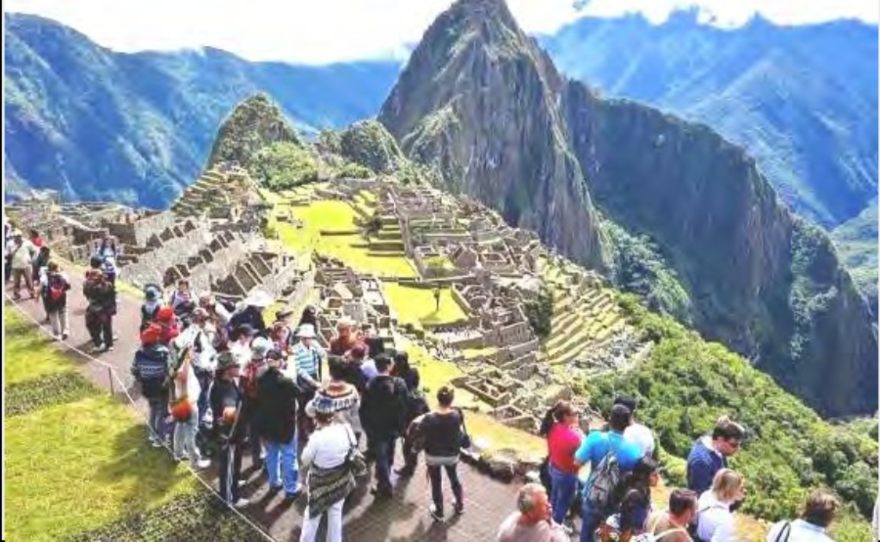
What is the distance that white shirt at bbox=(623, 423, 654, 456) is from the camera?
36.8 ft

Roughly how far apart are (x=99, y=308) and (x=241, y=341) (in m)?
6.18

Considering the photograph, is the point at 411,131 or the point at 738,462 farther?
the point at 411,131

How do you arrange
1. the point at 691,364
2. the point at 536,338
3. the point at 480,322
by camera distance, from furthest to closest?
the point at 691,364, the point at 536,338, the point at 480,322

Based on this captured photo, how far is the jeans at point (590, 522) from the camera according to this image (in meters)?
11.4

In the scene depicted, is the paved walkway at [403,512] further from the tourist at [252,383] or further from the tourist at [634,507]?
the tourist at [634,507]

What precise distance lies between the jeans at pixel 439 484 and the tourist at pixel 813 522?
210 inches

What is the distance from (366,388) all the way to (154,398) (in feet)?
12.3

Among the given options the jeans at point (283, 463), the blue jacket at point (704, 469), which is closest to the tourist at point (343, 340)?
the jeans at point (283, 463)

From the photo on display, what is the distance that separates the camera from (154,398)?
14.8 metres

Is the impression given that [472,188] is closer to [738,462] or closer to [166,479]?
[738,462]

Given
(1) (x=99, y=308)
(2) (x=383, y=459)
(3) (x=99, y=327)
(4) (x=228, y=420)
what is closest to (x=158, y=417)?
(4) (x=228, y=420)

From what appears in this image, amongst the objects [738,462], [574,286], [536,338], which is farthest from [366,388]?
[574,286]

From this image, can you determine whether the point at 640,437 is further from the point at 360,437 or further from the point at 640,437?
the point at 360,437

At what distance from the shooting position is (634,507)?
10.5 metres
